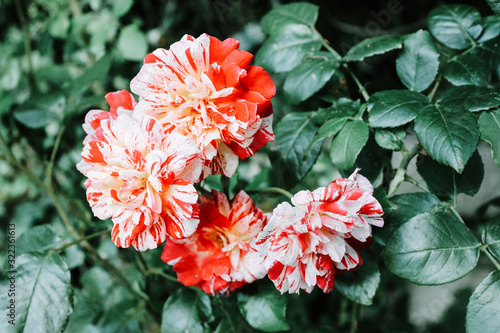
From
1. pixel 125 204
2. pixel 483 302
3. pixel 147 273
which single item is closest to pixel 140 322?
pixel 147 273

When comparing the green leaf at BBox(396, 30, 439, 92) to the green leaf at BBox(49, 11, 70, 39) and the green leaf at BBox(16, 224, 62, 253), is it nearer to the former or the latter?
the green leaf at BBox(16, 224, 62, 253)

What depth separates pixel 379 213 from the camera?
0.47 metres

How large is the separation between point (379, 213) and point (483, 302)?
0.59ft

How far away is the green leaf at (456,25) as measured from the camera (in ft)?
2.10

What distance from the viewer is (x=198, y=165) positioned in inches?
18.0

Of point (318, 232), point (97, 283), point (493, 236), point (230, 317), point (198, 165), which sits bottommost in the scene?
point (97, 283)

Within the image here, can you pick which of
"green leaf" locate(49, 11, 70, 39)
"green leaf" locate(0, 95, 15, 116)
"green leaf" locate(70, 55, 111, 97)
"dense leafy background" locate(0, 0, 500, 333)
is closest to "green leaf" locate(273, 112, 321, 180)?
"dense leafy background" locate(0, 0, 500, 333)

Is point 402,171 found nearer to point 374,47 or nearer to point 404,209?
point 404,209

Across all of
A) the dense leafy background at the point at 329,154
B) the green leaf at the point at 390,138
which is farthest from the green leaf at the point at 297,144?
the green leaf at the point at 390,138

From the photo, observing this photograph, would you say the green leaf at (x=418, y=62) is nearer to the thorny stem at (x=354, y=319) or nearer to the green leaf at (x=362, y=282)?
the green leaf at (x=362, y=282)

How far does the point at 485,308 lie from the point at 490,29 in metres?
0.43

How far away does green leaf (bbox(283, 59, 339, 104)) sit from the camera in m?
0.63

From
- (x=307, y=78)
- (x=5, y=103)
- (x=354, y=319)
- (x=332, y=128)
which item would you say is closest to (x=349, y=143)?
(x=332, y=128)

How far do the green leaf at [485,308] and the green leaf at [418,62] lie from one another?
288 millimetres
